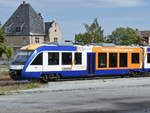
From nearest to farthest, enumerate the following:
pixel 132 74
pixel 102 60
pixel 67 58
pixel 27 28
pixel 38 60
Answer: pixel 38 60
pixel 67 58
pixel 102 60
pixel 132 74
pixel 27 28

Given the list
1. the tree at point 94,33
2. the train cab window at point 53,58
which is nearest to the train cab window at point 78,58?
the train cab window at point 53,58

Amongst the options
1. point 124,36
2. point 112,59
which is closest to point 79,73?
point 112,59

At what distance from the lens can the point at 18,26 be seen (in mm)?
77875

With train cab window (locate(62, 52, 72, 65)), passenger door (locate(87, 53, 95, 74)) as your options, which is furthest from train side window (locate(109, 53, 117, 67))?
train cab window (locate(62, 52, 72, 65))

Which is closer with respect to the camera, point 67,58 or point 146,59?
point 67,58

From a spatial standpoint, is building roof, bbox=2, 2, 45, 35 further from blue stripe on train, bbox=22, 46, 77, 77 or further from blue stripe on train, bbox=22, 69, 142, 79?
blue stripe on train, bbox=22, 46, 77, 77

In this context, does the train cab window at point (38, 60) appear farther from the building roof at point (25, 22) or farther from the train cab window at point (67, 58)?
the building roof at point (25, 22)

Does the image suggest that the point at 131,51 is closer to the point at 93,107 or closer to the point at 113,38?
the point at 93,107

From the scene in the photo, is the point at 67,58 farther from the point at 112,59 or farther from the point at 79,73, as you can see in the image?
the point at 112,59

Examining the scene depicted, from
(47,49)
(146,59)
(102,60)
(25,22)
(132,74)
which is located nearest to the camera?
(47,49)

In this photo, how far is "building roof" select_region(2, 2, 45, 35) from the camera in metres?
77.1

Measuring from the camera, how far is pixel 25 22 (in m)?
77.6

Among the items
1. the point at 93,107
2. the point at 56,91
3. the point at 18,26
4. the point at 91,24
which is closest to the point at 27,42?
the point at 18,26

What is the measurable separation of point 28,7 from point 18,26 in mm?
5248
